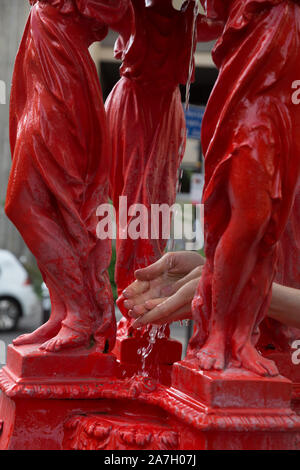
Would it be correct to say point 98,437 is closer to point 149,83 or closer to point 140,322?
point 140,322

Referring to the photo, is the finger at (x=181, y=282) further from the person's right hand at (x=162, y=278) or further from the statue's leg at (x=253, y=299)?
the statue's leg at (x=253, y=299)

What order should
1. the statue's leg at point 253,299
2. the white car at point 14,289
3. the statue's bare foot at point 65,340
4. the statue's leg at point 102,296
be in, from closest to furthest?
the statue's leg at point 253,299, the statue's bare foot at point 65,340, the statue's leg at point 102,296, the white car at point 14,289

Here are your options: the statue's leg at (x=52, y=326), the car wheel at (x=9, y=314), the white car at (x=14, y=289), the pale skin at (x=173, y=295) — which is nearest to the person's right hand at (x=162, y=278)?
the pale skin at (x=173, y=295)

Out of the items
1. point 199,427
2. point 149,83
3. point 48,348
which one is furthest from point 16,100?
point 199,427

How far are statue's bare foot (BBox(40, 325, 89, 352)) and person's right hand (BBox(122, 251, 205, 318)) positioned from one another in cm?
28

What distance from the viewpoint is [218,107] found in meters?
1.88

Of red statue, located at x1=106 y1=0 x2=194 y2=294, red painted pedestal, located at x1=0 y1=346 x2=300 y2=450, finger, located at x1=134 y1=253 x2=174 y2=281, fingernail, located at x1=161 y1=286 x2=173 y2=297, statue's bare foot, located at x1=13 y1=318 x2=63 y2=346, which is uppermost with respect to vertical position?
red statue, located at x1=106 y1=0 x2=194 y2=294

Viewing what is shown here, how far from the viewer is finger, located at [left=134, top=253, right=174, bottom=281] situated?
2.38 metres

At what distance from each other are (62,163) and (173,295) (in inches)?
23.7

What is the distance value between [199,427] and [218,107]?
36.0 inches

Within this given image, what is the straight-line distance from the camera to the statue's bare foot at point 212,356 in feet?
5.74

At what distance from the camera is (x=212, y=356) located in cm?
178

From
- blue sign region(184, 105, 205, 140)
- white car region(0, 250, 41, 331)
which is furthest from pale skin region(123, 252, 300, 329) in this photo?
white car region(0, 250, 41, 331)

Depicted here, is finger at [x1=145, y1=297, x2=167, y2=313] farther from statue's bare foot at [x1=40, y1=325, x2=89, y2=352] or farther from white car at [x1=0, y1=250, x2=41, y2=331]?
white car at [x1=0, y1=250, x2=41, y2=331]
